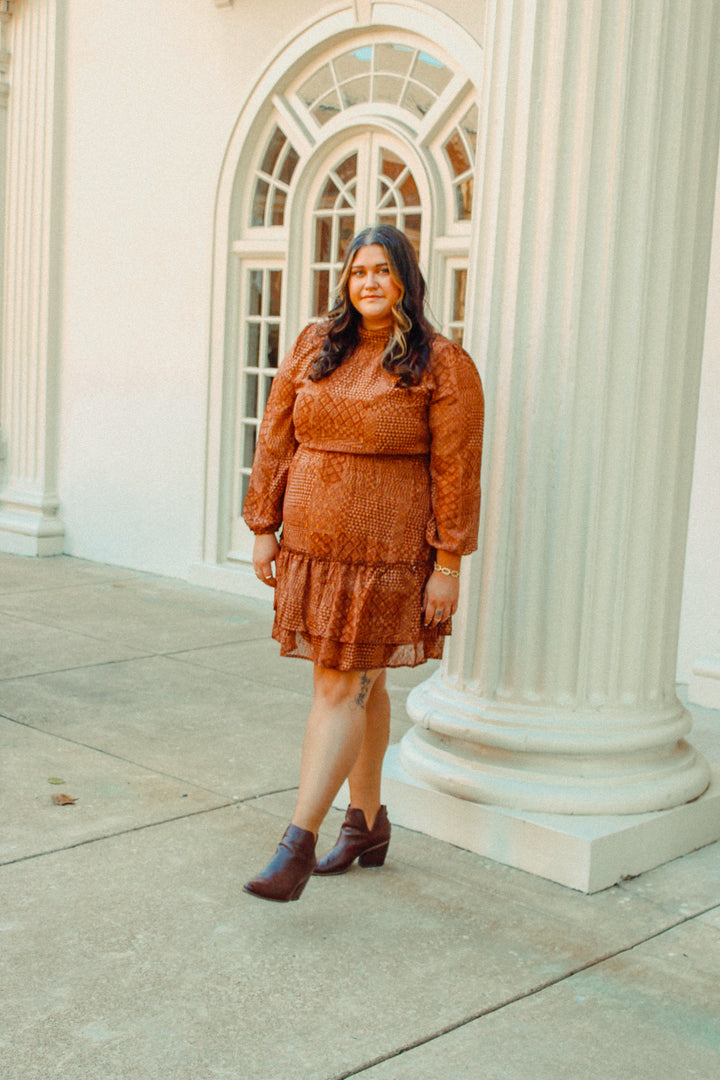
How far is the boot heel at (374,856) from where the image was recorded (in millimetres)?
3686

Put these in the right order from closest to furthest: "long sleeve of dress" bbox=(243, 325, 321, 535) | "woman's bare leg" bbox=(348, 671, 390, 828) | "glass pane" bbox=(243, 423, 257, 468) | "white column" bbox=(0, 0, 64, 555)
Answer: "long sleeve of dress" bbox=(243, 325, 321, 535) < "woman's bare leg" bbox=(348, 671, 390, 828) < "glass pane" bbox=(243, 423, 257, 468) < "white column" bbox=(0, 0, 64, 555)

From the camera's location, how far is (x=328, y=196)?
8.09 meters

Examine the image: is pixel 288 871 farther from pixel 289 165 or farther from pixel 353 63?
pixel 289 165

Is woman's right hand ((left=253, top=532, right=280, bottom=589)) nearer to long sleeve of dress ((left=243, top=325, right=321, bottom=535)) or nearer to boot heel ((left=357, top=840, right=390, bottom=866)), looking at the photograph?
long sleeve of dress ((left=243, top=325, right=321, bottom=535))

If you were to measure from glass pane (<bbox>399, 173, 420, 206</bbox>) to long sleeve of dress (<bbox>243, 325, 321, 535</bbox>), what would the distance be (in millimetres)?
4280

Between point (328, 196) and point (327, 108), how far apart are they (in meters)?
0.54

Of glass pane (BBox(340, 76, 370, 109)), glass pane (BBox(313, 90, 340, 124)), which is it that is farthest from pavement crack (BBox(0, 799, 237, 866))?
glass pane (BBox(313, 90, 340, 124))

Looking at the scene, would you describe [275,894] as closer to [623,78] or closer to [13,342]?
[623,78]

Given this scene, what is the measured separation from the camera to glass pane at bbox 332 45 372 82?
770 cm

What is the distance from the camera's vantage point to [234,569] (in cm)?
849

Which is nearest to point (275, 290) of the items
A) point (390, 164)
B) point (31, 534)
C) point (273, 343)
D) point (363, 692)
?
point (273, 343)

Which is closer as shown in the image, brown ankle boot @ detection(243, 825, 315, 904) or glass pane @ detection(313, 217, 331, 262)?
brown ankle boot @ detection(243, 825, 315, 904)

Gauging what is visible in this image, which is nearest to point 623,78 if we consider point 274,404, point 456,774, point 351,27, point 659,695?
point 274,404

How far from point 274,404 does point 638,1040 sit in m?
1.87
